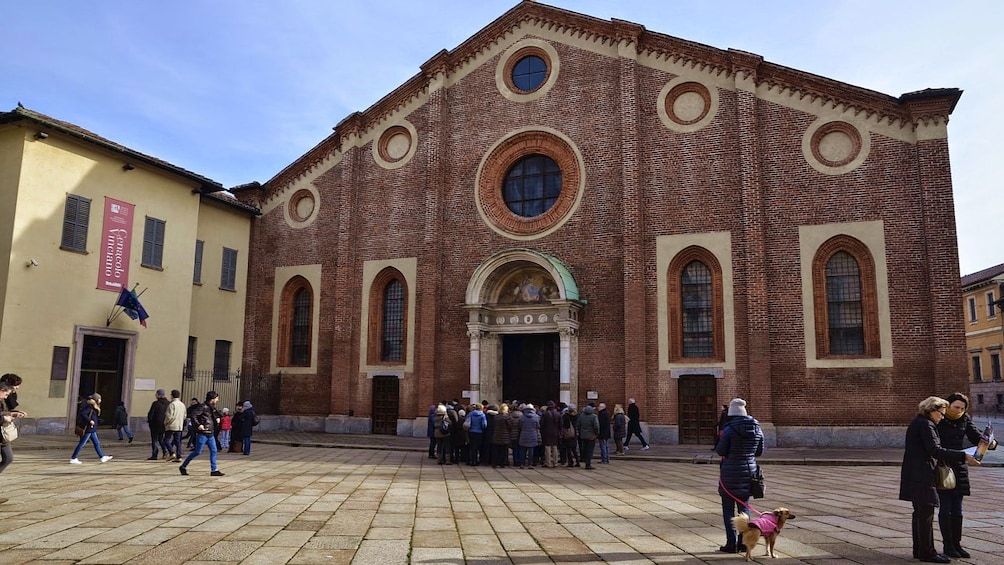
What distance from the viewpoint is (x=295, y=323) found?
→ 86.4 ft

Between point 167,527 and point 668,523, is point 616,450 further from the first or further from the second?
point 167,527

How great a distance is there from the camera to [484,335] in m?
22.7

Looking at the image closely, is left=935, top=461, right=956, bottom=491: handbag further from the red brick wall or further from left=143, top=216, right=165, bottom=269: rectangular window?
left=143, top=216, right=165, bottom=269: rectangular window

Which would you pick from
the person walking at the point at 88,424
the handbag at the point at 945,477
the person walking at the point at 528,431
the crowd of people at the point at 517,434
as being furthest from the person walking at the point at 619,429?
the person walking at the point at 88,424

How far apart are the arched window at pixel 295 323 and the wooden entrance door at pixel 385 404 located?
133 inches

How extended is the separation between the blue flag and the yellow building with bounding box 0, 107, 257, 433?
Answer: 0.15 meters

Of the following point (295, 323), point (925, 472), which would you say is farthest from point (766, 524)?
point (295, 323)

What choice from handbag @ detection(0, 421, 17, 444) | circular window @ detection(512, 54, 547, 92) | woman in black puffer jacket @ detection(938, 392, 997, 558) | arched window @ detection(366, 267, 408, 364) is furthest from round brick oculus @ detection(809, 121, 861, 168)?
handbag @ detection(0, 421, 17, 444)

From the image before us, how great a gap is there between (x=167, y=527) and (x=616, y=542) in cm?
489

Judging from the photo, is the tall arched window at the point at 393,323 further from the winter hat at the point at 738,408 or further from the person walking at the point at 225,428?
the winter hat at the point at 738,408

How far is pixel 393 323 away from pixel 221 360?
6532 mm

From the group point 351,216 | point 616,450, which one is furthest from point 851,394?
point 351,216

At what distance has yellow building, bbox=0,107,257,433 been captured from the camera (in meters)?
18.6

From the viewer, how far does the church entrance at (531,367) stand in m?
22.7
